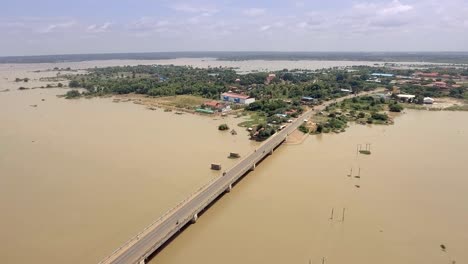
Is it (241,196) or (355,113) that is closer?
(241,196)

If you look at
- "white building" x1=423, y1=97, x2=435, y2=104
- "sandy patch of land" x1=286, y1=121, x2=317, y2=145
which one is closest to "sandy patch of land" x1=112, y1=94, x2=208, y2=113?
"sandy patch of land" x1=286, y1=121, x2=317, y2=145

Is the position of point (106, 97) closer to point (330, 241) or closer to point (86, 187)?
point (86, 187)

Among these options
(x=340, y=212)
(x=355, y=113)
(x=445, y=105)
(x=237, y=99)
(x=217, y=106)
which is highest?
(x=237, y=99)

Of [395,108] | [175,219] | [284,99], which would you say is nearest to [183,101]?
[284,99]

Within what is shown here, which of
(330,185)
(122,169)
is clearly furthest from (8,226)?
(330,185)

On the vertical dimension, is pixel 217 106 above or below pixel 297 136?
above

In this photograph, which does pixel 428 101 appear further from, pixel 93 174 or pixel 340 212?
pixel 93 174

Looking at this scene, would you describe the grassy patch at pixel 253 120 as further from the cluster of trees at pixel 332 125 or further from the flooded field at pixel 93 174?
the cluster of trees at pixel 332 125
